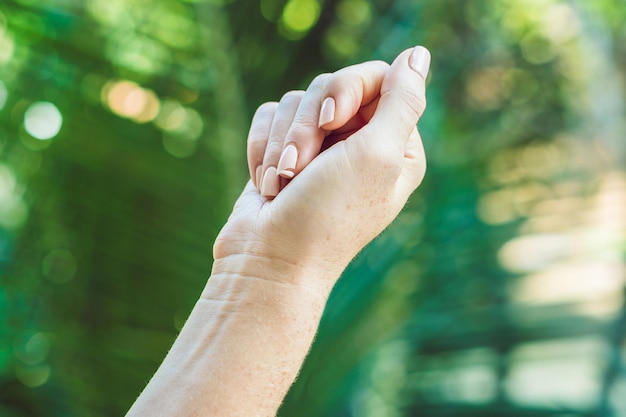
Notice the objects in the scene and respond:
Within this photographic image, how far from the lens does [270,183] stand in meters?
0.66

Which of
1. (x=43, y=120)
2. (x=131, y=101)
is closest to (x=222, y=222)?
(x=131, y=101)

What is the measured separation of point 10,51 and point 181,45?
0.40 metres

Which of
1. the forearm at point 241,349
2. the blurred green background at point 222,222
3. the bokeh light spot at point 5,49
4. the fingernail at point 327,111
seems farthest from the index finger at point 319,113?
the bokeh light spot at point 5,49

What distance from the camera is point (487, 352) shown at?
1.70 m

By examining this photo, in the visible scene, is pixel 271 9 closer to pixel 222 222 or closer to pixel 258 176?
pixel 222 222

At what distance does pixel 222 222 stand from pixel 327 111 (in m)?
0.80

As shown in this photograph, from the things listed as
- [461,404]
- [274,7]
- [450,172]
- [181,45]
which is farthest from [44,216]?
[461,404]

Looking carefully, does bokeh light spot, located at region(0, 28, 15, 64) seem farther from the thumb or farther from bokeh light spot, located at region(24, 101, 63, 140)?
the thumb

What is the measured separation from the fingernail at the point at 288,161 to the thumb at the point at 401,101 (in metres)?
0.07

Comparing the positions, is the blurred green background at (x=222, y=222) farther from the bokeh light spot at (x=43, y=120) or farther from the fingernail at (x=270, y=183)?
the fingernail at (x=270, y=183)

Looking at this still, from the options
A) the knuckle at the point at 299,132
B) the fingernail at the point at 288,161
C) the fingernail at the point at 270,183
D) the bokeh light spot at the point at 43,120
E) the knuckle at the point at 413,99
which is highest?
the bokeh light spot at the point at 43,120

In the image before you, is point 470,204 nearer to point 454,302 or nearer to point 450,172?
point 450,172

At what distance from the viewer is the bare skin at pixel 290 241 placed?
0.58 meters

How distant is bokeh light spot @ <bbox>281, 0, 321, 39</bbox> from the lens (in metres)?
1.45
